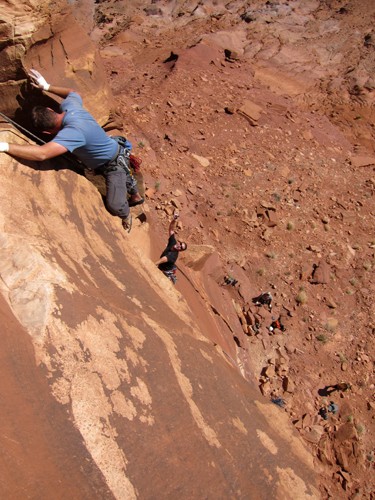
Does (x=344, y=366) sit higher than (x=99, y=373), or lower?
lower

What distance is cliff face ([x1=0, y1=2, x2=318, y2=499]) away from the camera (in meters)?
2.56

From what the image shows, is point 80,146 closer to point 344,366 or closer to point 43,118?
point 43,118

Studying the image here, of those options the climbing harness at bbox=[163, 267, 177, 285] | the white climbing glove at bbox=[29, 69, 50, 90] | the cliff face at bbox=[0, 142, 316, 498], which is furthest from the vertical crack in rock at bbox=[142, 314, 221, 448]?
the white climbing glove at bbox=[29, 69, 50, 90]

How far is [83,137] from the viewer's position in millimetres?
4066

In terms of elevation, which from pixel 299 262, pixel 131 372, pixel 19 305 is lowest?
pixel 299 262

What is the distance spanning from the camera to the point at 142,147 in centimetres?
902

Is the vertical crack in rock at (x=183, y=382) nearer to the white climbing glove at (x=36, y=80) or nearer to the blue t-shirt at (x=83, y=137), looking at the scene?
the blue t-shirt at (x=83, y=137)

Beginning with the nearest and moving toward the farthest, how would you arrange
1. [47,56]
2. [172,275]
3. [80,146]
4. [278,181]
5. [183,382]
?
1. [183,382]
2. [80,146]
3. [47,56]
4. [172,275]
5. [278,181]

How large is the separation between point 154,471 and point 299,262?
6591 millimetres

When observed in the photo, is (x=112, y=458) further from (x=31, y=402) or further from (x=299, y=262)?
(x=299, y=262)

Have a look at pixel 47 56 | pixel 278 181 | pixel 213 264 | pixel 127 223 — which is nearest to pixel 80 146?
pixel 127 223

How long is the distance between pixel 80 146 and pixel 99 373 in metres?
2.23

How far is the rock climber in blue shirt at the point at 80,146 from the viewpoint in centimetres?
369

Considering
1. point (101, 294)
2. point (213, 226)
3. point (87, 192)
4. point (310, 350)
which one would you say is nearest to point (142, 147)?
point (213, 226)
